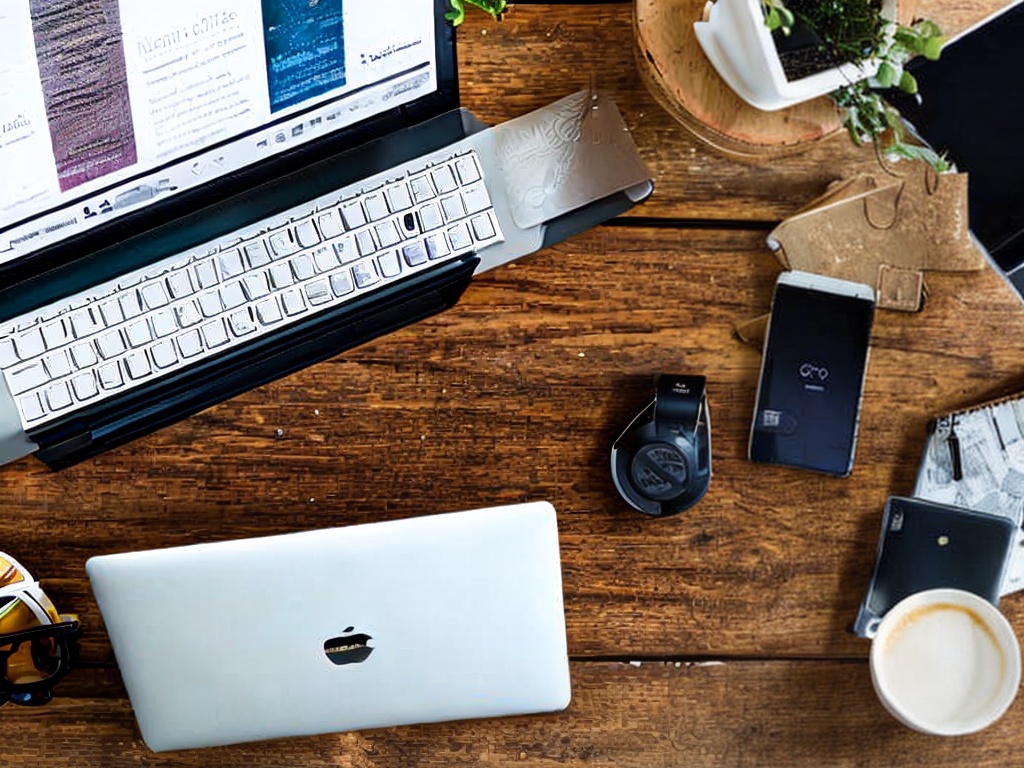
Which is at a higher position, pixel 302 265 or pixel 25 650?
pixel 302 265

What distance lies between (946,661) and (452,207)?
63 cm

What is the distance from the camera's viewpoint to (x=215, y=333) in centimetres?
97

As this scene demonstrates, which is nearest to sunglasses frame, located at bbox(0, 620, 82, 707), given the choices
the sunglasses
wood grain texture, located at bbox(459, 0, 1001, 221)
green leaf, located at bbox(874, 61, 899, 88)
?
the sunglasses

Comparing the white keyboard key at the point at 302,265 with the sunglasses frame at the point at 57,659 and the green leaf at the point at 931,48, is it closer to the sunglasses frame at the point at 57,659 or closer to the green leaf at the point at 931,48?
the sunglasses frame at the point at 57,659

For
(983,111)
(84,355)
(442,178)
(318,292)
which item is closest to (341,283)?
(318,292)

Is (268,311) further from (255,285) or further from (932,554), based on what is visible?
(932,554)

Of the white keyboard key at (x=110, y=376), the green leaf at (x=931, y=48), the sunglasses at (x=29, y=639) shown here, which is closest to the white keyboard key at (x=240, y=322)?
the white keyboard key at (x=110, y=376)

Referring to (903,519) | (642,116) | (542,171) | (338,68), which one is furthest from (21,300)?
(903,519)

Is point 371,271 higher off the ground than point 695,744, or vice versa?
point 371,271

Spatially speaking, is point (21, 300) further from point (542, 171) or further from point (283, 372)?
point (542, 171)

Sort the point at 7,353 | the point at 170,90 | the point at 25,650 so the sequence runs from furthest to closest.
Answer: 1. the point at 25,650
2. the point at 7,353
3. the point at 170,90

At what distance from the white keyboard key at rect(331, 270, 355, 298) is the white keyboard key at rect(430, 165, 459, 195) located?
0.11m

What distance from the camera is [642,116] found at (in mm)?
1031

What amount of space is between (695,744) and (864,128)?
0.61 m
